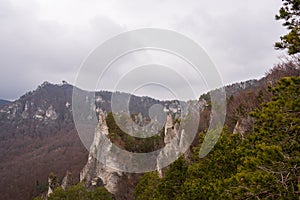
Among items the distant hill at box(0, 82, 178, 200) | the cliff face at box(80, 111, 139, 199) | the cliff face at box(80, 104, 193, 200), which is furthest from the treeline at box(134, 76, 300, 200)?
the distant hill at box(0, 82, 178, 200)

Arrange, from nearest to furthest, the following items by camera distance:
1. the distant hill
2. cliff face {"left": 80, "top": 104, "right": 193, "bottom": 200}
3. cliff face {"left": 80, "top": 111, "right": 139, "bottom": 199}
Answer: cliff face {"left": 80, "top": 104, "right": 193, "bottom": 200} < cliff face {"left": 80, "top": 111, "right": 139, "bottom": 199} < the distant hill

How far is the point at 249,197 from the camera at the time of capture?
9578mm

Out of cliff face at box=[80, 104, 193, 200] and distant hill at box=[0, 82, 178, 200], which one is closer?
cliff face at box=[80, 104, 193, 200]

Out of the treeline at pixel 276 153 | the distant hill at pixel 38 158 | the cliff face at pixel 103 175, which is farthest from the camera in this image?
the distant hill at pixel 38 158

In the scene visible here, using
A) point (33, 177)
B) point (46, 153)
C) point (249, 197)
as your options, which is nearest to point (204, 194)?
point (249, 197)

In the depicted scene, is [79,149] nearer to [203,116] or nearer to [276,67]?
[203,116]

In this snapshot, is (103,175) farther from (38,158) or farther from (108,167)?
(38,158)

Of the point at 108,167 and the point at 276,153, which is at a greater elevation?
the point at 108,167

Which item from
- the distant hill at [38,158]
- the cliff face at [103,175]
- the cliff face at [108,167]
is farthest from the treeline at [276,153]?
the distant hill at [38,158]

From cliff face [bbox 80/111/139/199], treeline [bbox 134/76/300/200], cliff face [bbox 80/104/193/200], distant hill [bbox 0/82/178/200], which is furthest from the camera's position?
distant hill [bbox 0/82/178/200]

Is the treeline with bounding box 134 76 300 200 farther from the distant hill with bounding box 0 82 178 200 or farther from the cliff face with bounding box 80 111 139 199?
the distant hill with bounding box 0 82 178 200

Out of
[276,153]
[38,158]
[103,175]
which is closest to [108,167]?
[103,175]

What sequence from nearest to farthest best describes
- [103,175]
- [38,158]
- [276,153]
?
[276,153] → [103,175] → [38,158]

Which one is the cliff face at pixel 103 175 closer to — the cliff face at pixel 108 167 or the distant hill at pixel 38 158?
the cliff face at pixel 108 167
